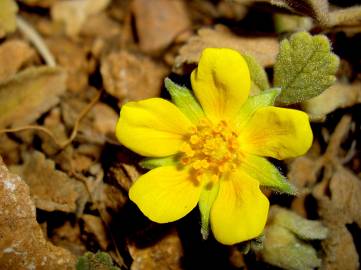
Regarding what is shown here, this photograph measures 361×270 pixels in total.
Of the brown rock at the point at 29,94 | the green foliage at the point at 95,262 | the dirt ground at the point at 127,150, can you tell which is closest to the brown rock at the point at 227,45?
the dirt ground at the point at 127,150

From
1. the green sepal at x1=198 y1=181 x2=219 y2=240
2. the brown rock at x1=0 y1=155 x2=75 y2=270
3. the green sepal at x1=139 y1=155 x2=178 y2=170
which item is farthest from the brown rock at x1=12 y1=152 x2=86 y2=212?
the green sepal at x1=198 y1=181 x2=219 y2=240

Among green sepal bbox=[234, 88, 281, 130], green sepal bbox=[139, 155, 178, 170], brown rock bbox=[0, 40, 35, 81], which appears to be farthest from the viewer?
brown rock bbox=[0, 40, 35, 81]

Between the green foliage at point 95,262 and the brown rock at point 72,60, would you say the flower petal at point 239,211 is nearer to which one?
the green foliage at point 95,262

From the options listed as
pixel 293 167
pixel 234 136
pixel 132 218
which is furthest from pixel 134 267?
pixel 293 167

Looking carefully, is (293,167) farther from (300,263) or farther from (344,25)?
(344,25)

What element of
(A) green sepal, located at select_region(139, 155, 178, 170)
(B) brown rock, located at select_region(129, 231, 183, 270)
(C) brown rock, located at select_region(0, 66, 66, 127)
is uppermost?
(A) green sepal, located at select_region(139, 155, 178, 170)

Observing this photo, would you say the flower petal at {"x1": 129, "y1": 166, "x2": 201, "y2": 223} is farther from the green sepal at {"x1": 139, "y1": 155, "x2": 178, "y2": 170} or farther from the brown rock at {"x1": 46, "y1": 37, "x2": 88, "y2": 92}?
the brown rock at {"x1": 46, "y1": 37, "x2": 88, "y2": 92}

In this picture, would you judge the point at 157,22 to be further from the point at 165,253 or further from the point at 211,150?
the point at 165,253
